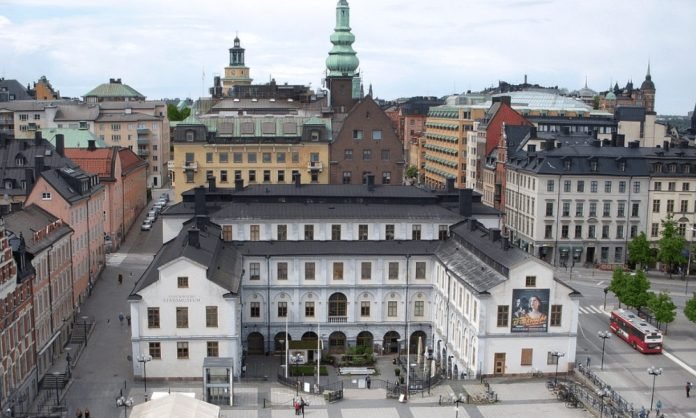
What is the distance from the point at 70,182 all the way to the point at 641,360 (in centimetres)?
6304

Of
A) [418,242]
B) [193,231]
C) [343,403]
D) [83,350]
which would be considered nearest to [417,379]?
[343,403]

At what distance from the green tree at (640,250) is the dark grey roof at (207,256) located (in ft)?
184

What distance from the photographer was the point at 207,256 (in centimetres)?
6781

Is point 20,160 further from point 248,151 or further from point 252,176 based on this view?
point 252,176

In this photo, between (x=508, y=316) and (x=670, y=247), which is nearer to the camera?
(x=508, y=316)

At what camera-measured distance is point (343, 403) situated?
61.7 metres

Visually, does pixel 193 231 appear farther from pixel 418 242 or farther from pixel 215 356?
pixel 418 242

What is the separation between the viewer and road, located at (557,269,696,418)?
62.9 metres

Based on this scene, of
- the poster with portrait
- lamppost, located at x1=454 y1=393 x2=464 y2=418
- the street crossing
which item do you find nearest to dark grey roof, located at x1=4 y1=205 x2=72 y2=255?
lamppost, located at x1=454 y1=393 x2=464 y2=418

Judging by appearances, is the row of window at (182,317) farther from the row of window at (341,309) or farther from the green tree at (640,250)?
the green tree at (640,250)

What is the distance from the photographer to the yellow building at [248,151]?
114m

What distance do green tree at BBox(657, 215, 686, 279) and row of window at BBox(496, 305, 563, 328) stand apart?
44903 mm

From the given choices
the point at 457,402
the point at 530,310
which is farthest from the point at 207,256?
the point at 530,310

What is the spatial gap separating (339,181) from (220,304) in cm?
5428
